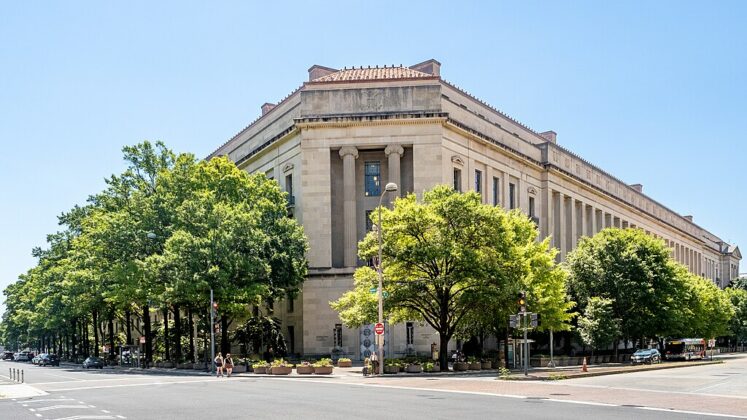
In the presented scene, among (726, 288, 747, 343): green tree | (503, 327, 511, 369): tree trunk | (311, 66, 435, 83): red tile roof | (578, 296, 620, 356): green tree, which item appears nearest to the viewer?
(503, 327, 511, 369): tree trunk

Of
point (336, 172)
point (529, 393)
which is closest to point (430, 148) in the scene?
point (336, 172)

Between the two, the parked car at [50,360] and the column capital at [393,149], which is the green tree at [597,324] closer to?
the column capital at [393,149]

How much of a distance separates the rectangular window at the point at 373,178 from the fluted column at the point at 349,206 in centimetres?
200

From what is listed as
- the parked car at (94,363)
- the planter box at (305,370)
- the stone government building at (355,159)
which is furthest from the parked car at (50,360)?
the planter box at (305,370)

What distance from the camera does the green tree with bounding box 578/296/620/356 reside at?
63.2m

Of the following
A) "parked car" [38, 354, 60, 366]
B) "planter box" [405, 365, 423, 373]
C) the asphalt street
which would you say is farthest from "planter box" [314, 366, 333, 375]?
"parked car" [38, 354, 60, 366]

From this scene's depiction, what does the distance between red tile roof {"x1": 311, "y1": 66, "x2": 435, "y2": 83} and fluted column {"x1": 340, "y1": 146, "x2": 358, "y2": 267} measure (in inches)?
273

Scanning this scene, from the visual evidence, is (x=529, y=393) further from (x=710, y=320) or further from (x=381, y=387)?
(x=710, y=320)

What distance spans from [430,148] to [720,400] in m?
42.5

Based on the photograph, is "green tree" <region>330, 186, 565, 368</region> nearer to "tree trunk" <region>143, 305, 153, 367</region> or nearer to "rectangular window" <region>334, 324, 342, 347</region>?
"rectangular window" <region>334, 324, 342, 347</region>

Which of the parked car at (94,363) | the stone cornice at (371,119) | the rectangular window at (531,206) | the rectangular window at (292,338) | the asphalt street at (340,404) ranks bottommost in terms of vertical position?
the parked car at (94,363)

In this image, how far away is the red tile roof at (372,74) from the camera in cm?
6919

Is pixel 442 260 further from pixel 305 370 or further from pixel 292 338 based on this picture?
Answer: pixel 292 338

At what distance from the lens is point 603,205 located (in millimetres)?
107938
